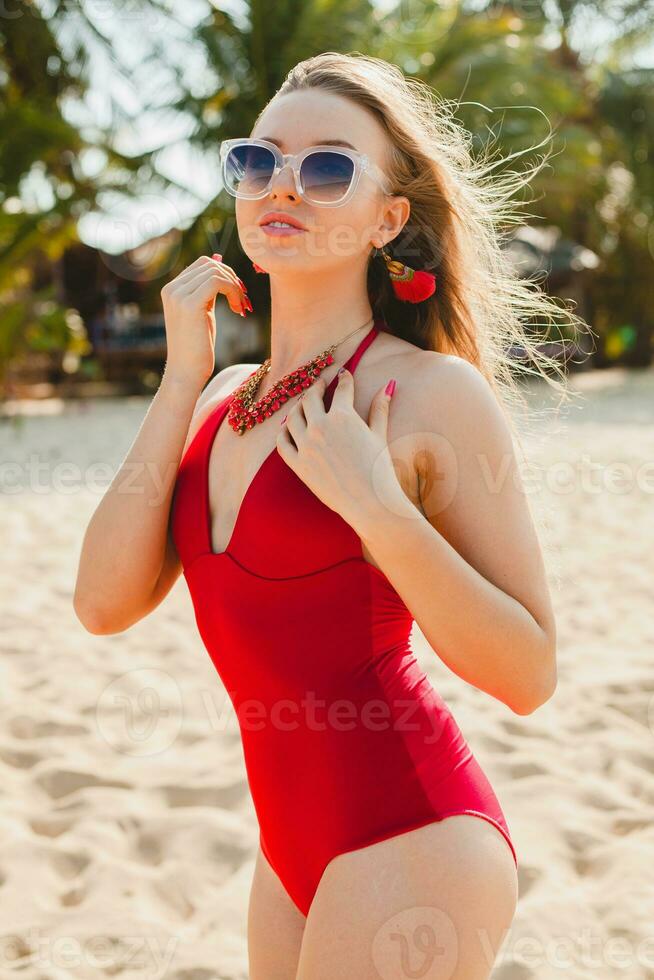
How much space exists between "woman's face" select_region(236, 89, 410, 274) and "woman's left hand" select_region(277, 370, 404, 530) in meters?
0.23

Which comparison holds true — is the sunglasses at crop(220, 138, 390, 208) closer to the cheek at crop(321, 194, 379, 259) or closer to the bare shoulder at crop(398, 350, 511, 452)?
the cheek at crop(321, 194, 379, 259)

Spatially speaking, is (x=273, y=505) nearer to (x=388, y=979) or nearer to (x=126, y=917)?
(x=388, y=979)

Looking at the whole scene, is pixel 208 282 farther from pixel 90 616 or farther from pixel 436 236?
pixel 90 616

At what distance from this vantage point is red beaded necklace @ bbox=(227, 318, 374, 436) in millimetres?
1529

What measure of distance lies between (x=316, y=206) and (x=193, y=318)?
298 millimetres

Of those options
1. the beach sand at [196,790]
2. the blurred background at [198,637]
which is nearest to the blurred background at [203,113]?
the blurred background at [198,637]

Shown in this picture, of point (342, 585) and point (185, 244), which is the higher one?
point (342, 585)

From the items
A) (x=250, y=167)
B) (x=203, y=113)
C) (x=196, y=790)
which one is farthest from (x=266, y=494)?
(x=203, y=113)

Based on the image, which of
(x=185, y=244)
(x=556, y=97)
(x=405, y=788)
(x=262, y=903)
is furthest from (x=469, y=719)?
(x=556, y=97)

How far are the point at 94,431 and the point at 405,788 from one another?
1193cm

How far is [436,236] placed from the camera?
166cm

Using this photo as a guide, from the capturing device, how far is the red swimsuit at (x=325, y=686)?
4.37ft

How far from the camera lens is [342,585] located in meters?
1.33

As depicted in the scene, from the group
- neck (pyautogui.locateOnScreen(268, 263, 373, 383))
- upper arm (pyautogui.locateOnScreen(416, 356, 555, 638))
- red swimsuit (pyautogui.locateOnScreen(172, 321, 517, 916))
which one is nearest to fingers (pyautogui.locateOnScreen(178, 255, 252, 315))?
neck (pyautogui.locateOnScreen(268, 263, 373, 383))
